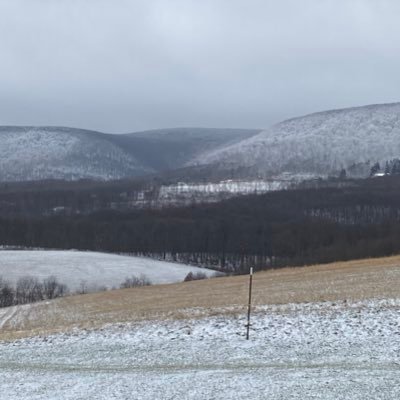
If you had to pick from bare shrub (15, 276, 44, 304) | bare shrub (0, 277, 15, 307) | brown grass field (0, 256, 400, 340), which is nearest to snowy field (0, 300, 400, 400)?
brown grass field (0, 256, 400, 340)

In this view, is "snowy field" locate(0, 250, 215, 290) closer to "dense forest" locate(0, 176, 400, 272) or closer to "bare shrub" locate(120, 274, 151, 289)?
"bare shrub" locate(120, 274, 151, 289)

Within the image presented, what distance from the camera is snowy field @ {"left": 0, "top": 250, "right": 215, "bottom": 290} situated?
97.6 metres

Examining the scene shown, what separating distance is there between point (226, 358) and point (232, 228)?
420 ft

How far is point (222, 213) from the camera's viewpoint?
550ft

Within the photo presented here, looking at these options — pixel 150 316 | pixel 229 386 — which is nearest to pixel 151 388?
pixel 229 386

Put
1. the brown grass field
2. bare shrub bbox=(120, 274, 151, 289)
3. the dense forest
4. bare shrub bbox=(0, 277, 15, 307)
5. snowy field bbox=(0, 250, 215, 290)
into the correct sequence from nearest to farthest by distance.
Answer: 1. the brown grass field
2. bare shrub bbox=(0, 277, 15, 307)
3. bare shrub bbox=(120, 274, 151, 289)
4. snowy field bbox=(0, 250, 215, 290)
5. the dense forest

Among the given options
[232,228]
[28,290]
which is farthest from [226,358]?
[232,228]

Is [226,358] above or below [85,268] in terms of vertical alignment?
above

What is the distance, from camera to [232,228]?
14600 centimetres

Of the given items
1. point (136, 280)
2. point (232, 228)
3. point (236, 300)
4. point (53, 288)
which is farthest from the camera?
point (232, 228)

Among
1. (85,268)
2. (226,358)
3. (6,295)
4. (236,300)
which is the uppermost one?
(226,358)

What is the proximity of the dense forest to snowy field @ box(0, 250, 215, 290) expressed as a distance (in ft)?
52.4

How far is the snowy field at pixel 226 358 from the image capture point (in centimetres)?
1489

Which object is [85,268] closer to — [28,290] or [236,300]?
[28,290]
